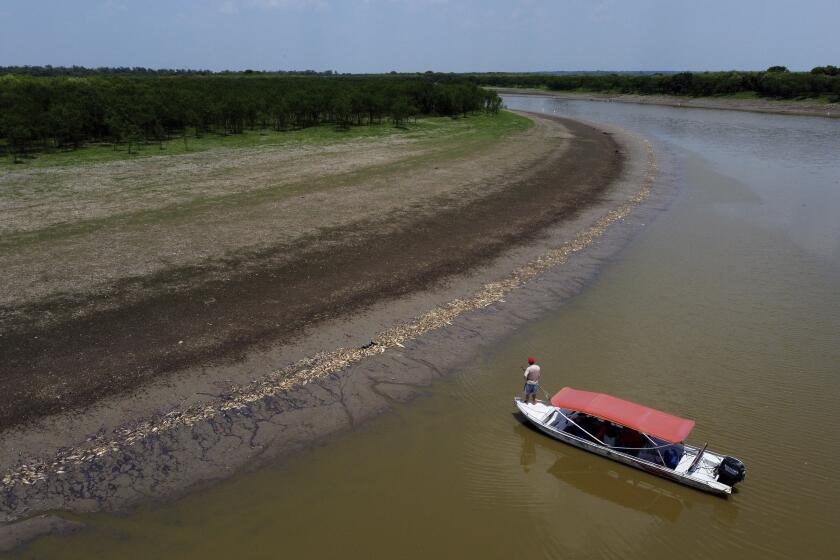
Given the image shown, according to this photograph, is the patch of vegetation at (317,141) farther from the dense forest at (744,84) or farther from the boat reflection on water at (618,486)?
the dense forest at (744,84)

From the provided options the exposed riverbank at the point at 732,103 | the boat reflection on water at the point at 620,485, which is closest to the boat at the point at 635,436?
the boat reflection on water at the point at 620,485

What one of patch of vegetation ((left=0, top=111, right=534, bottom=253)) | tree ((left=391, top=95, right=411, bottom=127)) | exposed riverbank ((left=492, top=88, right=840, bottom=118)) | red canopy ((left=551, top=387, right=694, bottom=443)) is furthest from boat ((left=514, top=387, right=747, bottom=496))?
exposed riverbank ((left=492, top=88, right=840, bottom=118))

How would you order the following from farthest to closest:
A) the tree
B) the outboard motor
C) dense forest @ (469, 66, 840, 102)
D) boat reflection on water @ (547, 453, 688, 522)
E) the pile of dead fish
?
dense forest @ (469, 66, 840, 102) → the tree → the pile of dead fish → boat reflection on water @ (547, 453, 688, 522) → the outboard motor

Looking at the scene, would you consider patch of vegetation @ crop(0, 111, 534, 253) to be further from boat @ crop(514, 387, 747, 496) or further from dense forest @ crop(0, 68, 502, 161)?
boat @ crop(514, 387, 747, 496)

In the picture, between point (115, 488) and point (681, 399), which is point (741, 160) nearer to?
point (681, 399)

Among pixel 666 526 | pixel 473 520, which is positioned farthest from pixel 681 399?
pixel 473 520

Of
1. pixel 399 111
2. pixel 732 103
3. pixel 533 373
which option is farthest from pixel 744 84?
pixel 533 373

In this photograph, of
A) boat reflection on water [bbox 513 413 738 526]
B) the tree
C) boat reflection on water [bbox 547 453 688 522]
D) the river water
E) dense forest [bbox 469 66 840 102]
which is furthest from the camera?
dense forest [bbox 469 66 840 102]
